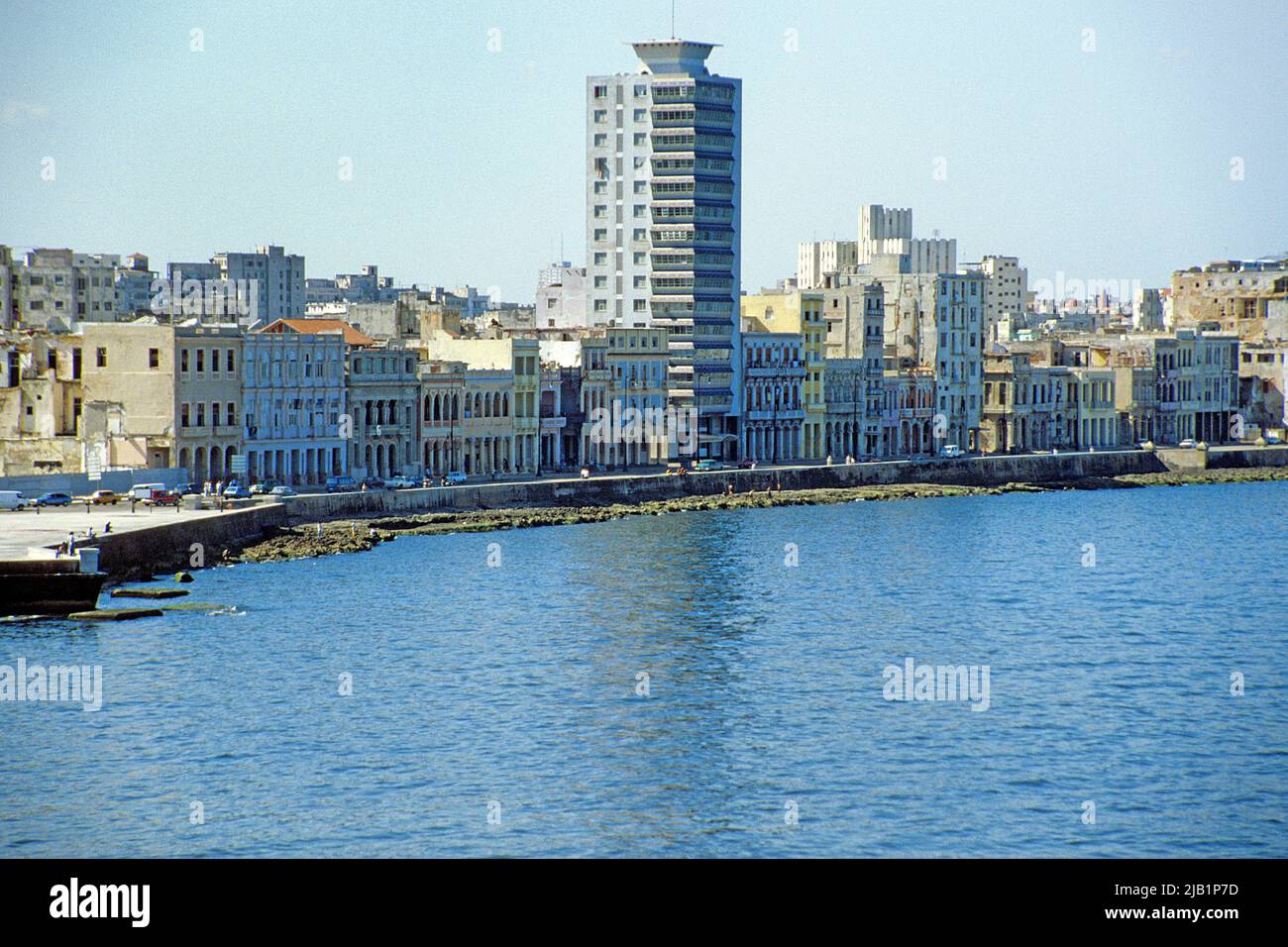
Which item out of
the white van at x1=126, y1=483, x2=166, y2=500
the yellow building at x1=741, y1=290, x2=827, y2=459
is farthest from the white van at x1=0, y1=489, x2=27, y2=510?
the yellow building at x1=741, y1=290, x2=827, y2=459

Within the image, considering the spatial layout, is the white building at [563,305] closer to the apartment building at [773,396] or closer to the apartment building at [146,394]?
the apartment building at [773,396]

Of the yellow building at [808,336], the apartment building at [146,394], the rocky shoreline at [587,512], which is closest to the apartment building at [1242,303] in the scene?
the rocky shoreline at [587,512]

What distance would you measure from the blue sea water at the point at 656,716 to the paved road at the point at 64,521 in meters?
4.57

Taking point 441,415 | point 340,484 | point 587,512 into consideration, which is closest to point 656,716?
point 340,484

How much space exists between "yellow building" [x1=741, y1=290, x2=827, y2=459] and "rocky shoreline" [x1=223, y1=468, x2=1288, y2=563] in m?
11.2

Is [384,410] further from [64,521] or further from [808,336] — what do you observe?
[808,336]

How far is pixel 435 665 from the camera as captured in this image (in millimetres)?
58250

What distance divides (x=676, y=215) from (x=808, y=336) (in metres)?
14.7

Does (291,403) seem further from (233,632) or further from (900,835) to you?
(900,835)

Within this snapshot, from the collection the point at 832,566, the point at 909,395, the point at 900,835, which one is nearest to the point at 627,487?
the point at 832,566

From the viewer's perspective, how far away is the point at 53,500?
282 feet

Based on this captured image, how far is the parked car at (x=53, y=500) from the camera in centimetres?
8521

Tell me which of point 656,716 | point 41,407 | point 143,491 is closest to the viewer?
point 656,716

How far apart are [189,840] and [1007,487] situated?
336 feet
